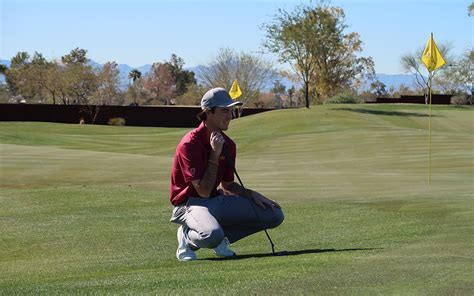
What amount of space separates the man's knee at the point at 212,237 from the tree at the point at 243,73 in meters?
113

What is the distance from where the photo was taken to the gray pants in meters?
9.15

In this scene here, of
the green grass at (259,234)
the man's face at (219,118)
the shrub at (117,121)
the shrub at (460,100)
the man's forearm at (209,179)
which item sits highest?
the man's face at (219,118)

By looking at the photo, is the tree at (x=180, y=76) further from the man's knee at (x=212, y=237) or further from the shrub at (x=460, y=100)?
the man's knee at (x=212, y=237)

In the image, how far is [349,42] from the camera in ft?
384

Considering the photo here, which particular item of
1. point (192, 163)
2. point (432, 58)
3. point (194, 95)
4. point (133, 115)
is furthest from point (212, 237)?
point (194, 95)

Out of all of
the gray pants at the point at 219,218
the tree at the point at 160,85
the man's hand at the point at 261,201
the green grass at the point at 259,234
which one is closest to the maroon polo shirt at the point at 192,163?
the gray pants at the point at 219,218

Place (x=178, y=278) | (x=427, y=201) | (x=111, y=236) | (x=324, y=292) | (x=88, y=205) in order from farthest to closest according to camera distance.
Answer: (x=88, y=205) → (x=427, y=201) → (x=111, y=236) → (x=178, y=278) → (x=324, y=292)

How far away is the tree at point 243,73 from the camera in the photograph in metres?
124

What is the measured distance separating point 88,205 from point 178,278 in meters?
9.52

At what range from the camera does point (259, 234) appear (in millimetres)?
12242

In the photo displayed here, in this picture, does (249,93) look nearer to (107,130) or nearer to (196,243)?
(107,130)

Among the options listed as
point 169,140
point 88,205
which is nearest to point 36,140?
point 169,140

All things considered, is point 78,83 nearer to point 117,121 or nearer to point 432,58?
point 117,121

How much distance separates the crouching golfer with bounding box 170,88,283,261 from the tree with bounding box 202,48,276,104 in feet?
369
